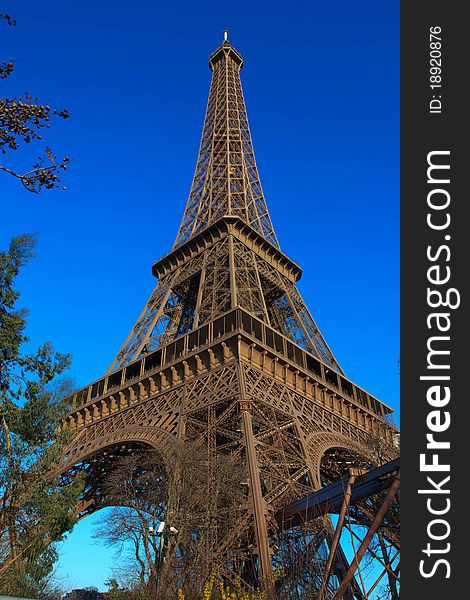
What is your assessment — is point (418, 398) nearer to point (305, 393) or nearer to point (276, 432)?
point (276, 432)

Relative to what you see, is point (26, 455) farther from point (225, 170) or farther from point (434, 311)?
point (225, 170)

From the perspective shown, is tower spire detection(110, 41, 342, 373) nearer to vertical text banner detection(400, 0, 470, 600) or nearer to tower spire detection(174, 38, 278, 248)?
tower spire detection(174, 38, 278, 248)

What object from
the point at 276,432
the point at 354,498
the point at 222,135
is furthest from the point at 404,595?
the point at 222,135

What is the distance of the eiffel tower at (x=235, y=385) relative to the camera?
2073cm

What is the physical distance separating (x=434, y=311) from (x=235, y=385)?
17398 millimetres

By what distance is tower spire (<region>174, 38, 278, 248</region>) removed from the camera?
44000mm

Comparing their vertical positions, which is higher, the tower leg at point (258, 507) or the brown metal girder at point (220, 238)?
the brown metal girder at point (220, 238)

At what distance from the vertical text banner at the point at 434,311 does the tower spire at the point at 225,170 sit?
1311 inches

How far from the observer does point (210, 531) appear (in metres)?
17.6

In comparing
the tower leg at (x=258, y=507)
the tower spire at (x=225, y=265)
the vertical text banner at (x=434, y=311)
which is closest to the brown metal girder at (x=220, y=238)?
the tower spire at (x=225, y=265)

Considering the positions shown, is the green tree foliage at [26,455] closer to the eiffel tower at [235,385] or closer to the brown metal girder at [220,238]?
the eiffel tower at [235,385]

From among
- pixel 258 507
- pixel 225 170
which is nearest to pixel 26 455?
pixel 258 507

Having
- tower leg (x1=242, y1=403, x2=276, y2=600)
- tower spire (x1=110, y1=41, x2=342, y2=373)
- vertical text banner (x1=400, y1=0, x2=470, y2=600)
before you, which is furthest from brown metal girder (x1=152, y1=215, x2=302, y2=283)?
vertical text banner (x1=400, y1=0, x2=470, y2=600)

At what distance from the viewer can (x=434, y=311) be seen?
266 inches
